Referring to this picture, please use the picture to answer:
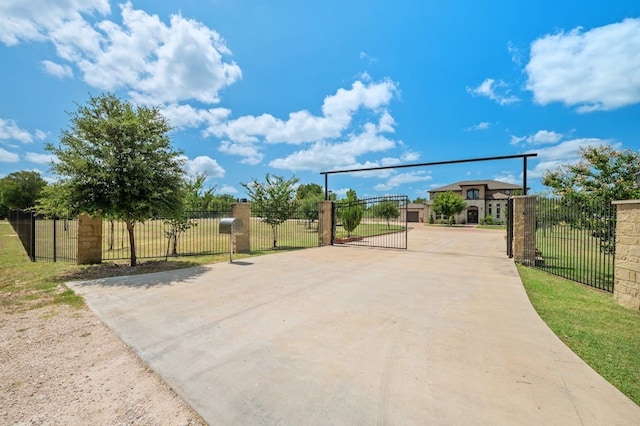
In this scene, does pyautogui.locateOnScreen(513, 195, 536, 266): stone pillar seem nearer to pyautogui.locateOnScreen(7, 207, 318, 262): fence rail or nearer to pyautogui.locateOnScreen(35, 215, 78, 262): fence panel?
pyautogui.locateOnScreen(7, 207, 318, 262): fence rail

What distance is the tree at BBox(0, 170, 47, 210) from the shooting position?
47.7m

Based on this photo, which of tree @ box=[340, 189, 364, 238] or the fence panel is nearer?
the fence panel

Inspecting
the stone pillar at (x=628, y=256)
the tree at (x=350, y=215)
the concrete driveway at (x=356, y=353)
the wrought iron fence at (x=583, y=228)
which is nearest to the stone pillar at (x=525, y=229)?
the wrought iron fence at (x=583, y=228)

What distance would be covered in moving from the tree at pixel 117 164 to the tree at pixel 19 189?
173ft

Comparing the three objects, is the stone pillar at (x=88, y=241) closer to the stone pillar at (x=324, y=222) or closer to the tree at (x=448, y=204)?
the stone pillar at (x=324, y=222)

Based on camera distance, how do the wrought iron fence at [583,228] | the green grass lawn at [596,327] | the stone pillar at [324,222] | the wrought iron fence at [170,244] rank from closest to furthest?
1. the green grass lawn at [596,327]
2. the wrought iron fence at [583,228]
3. the wrought iron fence at [170,244]
4. the stone pillar at [324,222]

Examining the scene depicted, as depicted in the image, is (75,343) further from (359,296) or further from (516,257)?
(516,257)

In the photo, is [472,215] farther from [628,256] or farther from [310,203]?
[628,256]

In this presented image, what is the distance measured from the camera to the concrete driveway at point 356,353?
93.3 inches

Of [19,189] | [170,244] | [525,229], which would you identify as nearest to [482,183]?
[525,229]

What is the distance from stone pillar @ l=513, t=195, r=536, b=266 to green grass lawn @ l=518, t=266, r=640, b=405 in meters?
2.54

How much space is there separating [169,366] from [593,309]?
6626 millimetres

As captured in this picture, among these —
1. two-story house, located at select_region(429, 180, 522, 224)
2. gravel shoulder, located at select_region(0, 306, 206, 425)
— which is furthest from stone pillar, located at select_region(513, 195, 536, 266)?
two-story house, located at select_region(429, 180, 522, 224)

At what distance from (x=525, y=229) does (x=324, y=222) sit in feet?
27.0
